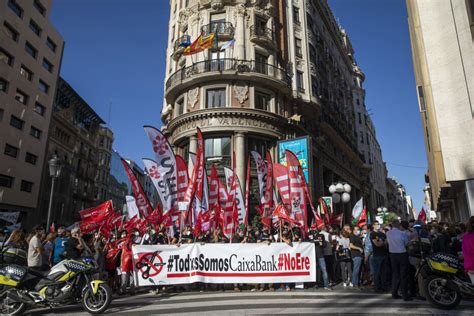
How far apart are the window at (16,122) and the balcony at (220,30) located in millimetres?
20502

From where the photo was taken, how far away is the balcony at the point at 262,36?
2567 cm

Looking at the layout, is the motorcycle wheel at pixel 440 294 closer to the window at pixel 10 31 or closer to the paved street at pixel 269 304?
the paved street at pixel 269 304

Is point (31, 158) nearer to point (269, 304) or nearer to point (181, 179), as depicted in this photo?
point (181, 179)

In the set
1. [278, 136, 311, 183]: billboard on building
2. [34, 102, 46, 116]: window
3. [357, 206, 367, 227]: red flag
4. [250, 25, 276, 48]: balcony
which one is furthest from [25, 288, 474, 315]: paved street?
[34, 102, 46, 116]: window

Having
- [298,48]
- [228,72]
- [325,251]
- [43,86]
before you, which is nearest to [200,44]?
[228,72]

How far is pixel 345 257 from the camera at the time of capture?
10477 millimetres

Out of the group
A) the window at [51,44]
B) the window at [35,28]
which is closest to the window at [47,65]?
the window at [51,44]

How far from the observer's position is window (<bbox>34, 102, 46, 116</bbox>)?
34.6 metres

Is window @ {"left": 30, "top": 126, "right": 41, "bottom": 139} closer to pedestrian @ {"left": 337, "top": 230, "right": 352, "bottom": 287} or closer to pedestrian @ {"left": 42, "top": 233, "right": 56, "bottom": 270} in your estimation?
pedestrian @ {"left": 42, "top": 233, "right": 56, "bottom": 270}

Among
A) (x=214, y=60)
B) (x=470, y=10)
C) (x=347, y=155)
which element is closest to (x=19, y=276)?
(x=470, y=10)

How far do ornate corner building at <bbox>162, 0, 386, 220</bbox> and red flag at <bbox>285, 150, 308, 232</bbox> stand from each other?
32.2ft

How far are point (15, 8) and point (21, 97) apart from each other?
8574 millimetres

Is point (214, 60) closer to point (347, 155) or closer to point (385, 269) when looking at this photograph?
point (385, 269)

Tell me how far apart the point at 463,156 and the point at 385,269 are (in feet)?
25.9
